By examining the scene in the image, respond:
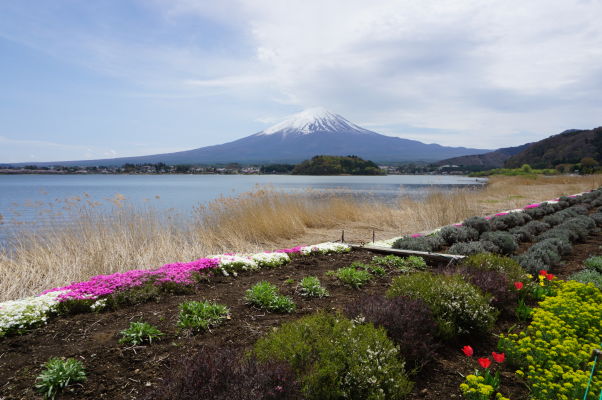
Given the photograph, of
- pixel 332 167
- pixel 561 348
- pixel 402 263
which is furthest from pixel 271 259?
pixel 332 167

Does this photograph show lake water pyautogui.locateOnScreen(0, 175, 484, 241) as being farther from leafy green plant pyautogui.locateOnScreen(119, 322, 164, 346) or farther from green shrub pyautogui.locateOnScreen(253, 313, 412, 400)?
green shrub pyautogui.locateOnScreen(253, 313, 412, 400)

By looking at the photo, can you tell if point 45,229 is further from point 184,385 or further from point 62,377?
point 184,385

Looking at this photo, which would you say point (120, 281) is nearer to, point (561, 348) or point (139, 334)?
point (139, 334)

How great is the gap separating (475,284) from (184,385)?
3645 mm

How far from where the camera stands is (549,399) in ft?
8.21

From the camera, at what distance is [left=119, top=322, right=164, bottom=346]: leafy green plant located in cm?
326

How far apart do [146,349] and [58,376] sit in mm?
675

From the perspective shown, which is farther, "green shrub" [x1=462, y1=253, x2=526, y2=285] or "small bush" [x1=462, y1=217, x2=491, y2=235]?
"small bush" [x1=462, y1=217, x2=491, y2=235]

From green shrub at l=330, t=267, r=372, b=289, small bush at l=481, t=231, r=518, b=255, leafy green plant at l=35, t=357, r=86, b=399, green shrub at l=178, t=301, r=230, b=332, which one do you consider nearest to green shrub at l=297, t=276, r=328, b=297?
green shrub at l=330, t=267, r=372, b=289

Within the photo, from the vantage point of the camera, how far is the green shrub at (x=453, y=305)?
3.63 metres

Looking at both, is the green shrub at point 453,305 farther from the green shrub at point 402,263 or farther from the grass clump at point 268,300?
the green shrub at point 402,263

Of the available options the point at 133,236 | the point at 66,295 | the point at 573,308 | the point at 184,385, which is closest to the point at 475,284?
the point at 573,308

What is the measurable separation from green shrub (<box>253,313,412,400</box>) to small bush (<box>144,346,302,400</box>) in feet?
0.79

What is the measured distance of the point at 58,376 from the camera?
104 inches
